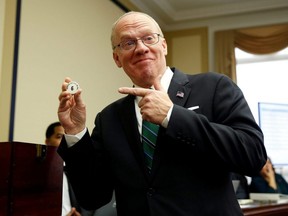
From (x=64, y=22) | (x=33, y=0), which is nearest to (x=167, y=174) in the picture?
(x=33, y=0)

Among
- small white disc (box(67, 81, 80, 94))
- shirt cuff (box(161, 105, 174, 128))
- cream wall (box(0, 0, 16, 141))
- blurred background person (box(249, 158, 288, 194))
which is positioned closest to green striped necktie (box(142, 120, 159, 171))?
shirt cuff (box(161, 105, 174, 128))

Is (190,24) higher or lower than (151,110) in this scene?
higher

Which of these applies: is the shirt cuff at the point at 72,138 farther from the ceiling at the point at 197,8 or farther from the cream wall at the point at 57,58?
the ceiling at the point at 197,8

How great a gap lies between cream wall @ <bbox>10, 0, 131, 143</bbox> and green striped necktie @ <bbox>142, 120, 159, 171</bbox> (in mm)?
1927

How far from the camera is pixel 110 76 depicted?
14.8 ft

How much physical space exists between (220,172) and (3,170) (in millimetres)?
675

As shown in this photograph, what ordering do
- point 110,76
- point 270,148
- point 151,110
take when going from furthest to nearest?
point 270,148 < point 110,76 < point 151,110

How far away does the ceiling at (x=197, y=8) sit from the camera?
5409mm

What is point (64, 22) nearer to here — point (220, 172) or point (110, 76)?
point (110, 76)

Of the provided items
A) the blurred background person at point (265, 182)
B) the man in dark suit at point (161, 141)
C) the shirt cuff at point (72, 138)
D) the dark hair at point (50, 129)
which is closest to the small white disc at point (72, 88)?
the man in dark suit at point (161, 141)

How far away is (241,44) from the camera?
5.64 metres

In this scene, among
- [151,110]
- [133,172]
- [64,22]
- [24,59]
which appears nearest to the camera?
[151,110]

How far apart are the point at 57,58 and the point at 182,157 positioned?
2579mm

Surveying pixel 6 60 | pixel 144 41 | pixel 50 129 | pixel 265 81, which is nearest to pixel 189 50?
pixel 265 81
